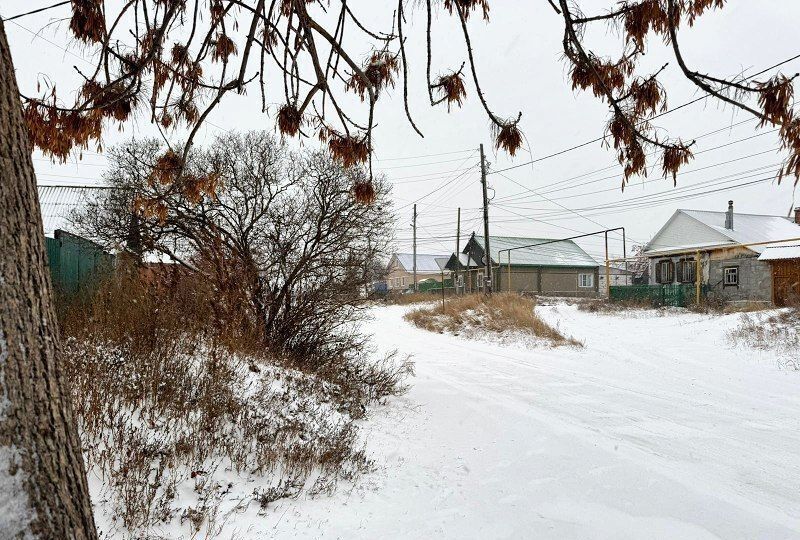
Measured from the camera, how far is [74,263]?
8641 mm

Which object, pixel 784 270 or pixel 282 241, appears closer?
pixel 282 241

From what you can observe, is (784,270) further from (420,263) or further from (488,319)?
(420,263)

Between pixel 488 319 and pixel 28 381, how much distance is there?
14.4 metres

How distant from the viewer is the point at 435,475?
412cm

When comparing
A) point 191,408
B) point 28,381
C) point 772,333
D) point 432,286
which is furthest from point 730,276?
point 28,381

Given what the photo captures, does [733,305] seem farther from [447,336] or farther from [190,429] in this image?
[190,429]

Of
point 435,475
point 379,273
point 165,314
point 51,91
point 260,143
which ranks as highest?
point 260,143

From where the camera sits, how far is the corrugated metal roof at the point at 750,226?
25984 millimetres

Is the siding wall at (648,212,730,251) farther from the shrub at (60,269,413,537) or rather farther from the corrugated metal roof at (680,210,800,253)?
the shrub at (60,269,413,537)

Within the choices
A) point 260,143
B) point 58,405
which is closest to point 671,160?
point 58,405

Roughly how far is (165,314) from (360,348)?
3.20 m

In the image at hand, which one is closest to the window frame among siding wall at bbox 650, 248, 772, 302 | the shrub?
siding wall at bbox 650, 248, 772, 302

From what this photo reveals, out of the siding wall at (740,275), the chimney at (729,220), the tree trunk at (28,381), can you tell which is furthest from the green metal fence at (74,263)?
the chimney at (729,220)

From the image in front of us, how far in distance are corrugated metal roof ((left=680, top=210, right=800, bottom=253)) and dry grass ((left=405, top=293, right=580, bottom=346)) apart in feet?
50.7
